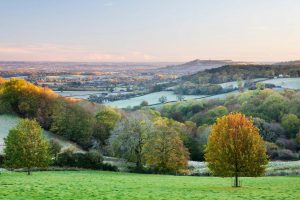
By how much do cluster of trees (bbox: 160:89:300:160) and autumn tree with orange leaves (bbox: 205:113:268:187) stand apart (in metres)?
55.6

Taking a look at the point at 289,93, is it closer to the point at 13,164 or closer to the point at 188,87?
the point at 188,87

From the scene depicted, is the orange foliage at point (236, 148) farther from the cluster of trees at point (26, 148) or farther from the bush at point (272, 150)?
the bush at point (272, 150)

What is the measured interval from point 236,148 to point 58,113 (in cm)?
6849

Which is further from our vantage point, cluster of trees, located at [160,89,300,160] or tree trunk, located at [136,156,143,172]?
cluster of trees, located at [160,89,300,160]

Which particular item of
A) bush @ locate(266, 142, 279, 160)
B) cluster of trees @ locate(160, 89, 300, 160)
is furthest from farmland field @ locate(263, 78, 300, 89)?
bush @ locate(266, 142, 279, 160)

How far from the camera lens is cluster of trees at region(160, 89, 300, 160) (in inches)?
4128

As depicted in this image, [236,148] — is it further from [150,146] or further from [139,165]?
[139,165]

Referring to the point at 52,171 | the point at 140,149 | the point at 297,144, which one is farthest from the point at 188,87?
the point at 52,171

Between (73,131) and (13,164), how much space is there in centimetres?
4549

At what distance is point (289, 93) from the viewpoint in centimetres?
15462

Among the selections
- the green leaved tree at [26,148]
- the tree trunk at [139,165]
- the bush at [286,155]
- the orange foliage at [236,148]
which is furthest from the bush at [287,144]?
the orange foliage at [236,148]

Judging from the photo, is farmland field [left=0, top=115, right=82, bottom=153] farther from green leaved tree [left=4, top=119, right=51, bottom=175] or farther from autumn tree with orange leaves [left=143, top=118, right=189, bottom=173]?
green leaved tree [left=4, top=119, right=51, bottom=175]

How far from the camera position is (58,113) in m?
98.4

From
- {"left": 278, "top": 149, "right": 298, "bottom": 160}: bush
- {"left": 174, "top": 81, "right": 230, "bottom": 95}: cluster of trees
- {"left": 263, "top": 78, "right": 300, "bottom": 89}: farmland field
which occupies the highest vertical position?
{"left": 263, "top": 78, "right": 300, "bottom": 89}: farmland field
